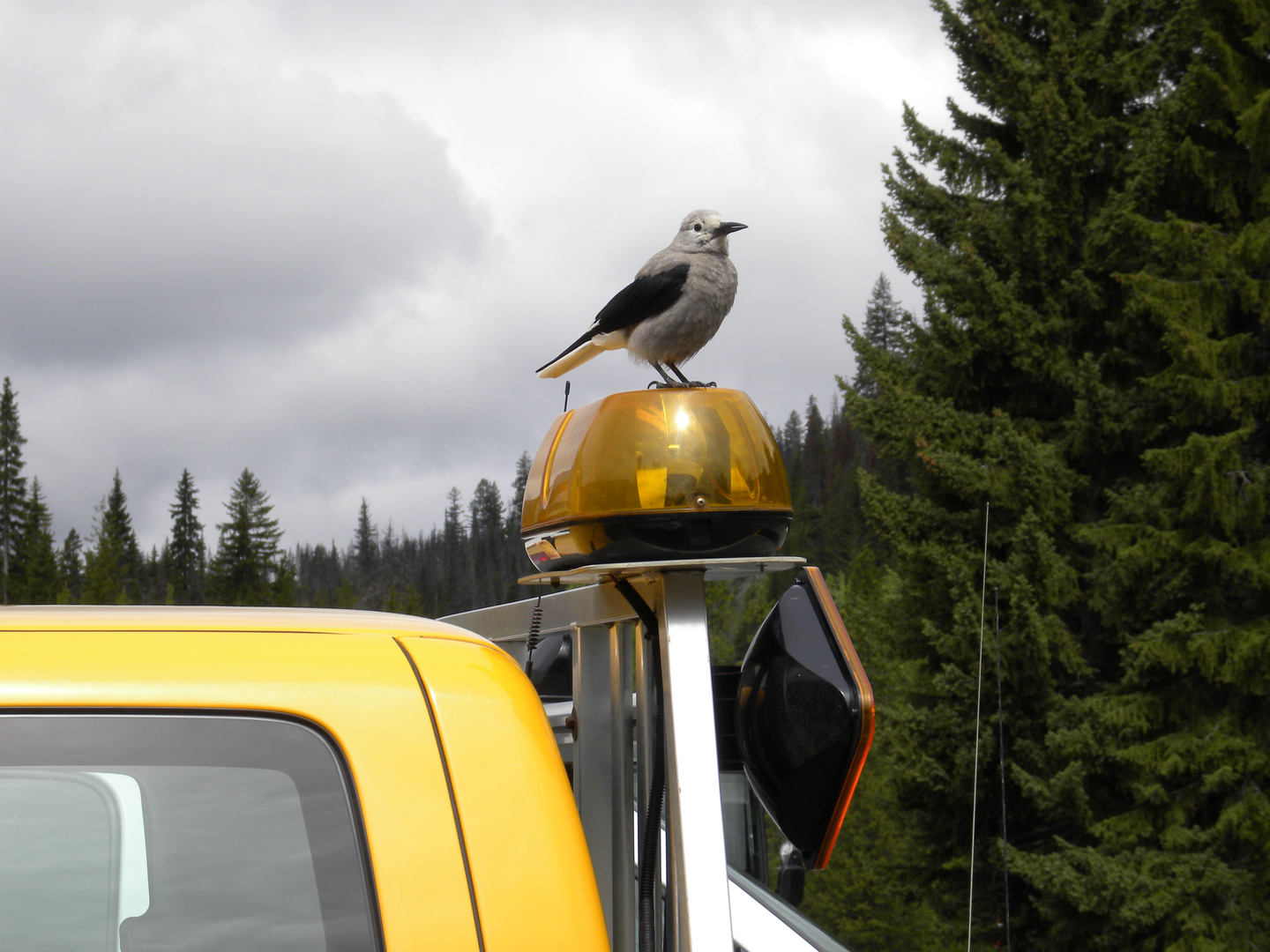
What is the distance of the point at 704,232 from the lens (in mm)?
3016

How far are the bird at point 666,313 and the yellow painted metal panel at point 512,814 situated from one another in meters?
1.53

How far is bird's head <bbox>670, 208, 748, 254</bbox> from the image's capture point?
A: 2963 mm

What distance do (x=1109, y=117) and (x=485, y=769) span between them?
16866mm

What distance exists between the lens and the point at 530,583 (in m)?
1.72

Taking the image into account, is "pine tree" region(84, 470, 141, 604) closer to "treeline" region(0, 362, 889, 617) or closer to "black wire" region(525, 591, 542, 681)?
"treeline" region(0, 362, 889, 617)

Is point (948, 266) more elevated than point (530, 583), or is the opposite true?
point (948, 266)

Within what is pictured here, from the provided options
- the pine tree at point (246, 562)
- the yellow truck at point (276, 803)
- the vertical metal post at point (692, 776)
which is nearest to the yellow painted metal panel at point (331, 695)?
the yellow truck at point (276, 803)

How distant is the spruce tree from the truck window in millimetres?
13248

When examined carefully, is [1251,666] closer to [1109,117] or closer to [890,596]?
[890,596]

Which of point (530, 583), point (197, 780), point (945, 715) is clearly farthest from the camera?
point (945, 715)

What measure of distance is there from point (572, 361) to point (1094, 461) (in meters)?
14.5

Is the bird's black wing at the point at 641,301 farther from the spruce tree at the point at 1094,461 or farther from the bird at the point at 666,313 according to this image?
the spruce tree at the point at 1094,461

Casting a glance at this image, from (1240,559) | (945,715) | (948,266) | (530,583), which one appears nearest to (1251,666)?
(1240,559)

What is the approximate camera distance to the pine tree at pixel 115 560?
267 ft
